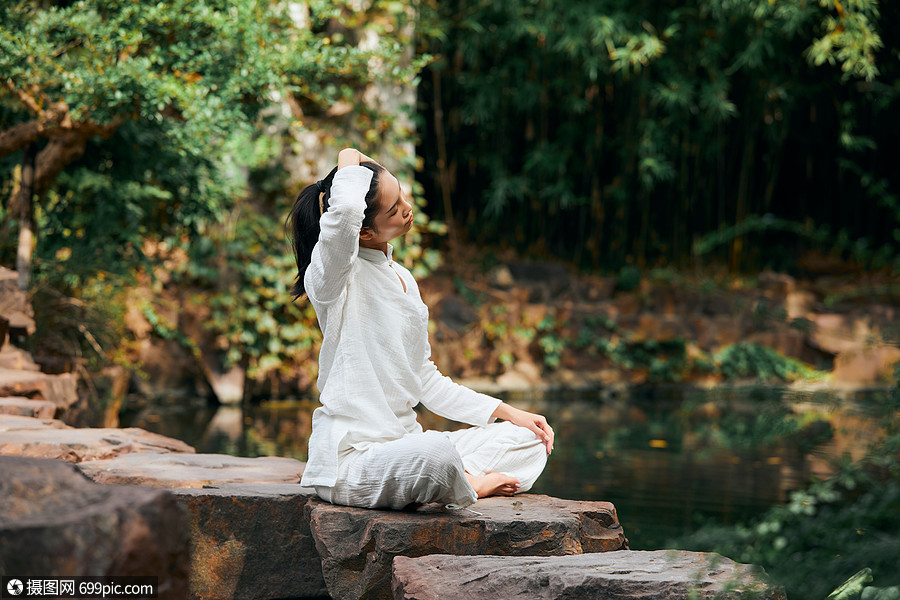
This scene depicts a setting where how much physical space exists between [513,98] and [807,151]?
14.3 ft

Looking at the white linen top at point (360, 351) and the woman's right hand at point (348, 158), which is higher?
the woman's right hand at point (348, 158)

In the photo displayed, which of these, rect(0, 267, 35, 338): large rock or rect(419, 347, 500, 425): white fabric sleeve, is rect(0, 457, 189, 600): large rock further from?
rect(0, 267, 35, 338): large rock

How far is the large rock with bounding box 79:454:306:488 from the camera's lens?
2.52m

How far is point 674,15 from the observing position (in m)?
9.57

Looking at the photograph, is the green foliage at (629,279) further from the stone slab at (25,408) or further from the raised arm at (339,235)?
the raised arm at (339,235)

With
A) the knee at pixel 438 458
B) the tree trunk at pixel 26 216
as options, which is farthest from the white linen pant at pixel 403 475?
the tree trunk at pixel 26 216

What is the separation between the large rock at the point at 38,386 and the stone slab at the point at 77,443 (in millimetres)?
743

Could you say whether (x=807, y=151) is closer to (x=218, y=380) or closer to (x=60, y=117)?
(x=218, y=380)

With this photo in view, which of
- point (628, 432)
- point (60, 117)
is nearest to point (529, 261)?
point (628, 432)

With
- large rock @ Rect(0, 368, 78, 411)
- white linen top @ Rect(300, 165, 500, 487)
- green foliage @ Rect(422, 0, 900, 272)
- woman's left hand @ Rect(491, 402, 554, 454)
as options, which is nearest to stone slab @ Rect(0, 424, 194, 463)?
large rock @ Rect(0, 368, 78, 411)

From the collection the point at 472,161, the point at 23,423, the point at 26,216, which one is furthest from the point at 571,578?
the point at 472,161

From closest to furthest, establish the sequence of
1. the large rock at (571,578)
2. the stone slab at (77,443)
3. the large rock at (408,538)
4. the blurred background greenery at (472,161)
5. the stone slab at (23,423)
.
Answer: the large rock at (571,578), the large rock at (408,538), the stone slab at (77,443), the stone slab at (23,423), the blurred background greenery at (472,161)

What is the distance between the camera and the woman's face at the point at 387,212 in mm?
2291

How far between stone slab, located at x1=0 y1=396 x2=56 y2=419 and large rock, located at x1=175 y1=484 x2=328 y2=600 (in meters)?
1.36
